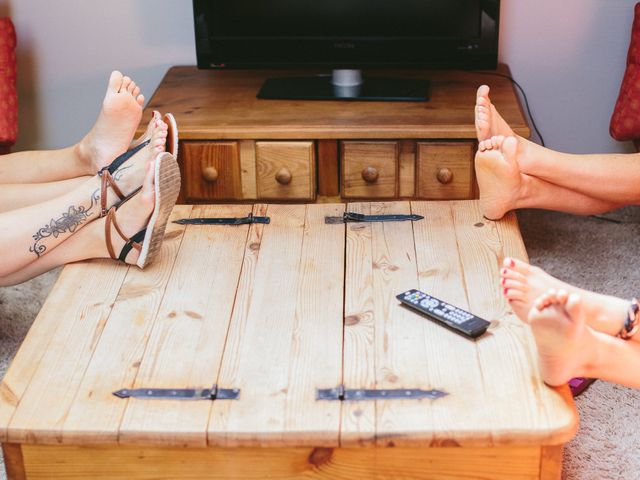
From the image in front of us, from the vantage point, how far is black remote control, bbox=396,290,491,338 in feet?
5.05

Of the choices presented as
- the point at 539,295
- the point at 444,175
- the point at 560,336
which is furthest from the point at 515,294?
the point at 444,175

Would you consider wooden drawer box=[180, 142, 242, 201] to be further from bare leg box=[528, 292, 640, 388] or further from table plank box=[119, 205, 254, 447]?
bare leg box=[528, 292, 640, 388]

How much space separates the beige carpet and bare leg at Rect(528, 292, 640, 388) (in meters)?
0.04

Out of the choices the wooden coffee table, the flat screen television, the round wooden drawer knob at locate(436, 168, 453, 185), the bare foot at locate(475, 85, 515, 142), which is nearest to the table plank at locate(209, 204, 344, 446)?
the wooden coffee table

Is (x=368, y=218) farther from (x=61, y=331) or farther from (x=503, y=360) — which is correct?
(x=61, y=331)

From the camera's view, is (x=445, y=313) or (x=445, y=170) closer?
(x=445, y=313)

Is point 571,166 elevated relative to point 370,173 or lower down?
elevated

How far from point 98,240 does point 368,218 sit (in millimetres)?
584

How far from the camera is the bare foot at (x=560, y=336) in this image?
1.32 m

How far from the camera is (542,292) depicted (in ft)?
4.84

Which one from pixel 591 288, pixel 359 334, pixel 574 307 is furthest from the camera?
pixel 591 288

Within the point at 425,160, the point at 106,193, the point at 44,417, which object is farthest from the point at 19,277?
the point at 425,160

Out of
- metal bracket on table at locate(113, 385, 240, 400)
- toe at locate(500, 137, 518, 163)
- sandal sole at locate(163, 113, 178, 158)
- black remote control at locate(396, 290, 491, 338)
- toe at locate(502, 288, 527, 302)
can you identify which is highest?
sandal sole at locate(163, 113, 178, 158)

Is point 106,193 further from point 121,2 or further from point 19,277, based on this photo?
point 121,2
